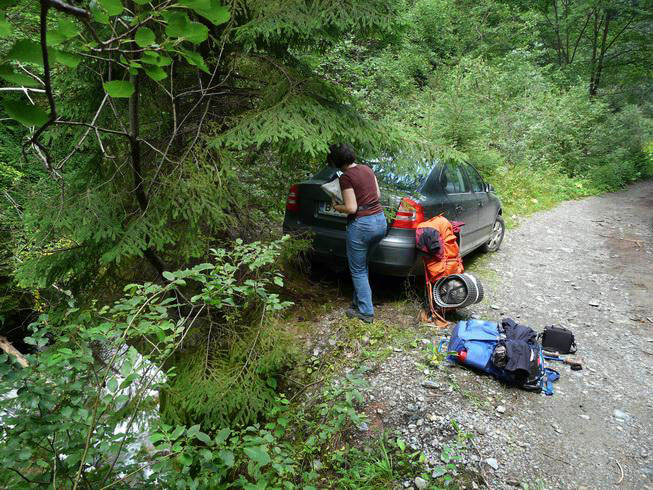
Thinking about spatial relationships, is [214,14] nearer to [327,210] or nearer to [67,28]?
[67,28]

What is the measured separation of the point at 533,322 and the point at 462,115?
21.4 ft

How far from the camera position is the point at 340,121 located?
3.34 m

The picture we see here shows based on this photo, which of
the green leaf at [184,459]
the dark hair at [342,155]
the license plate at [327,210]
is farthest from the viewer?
the license plate at [327,210]

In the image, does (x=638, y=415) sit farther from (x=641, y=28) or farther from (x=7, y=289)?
(x=641, y=28)

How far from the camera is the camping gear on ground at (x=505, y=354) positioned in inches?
141

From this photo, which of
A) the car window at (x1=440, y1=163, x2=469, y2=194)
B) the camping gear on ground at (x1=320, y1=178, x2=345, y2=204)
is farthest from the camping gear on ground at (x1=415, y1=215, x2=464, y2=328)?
the camping gear on ground at (x1=320, y1=178, x2=345, y2=204)

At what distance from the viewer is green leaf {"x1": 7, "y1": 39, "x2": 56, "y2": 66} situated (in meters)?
0.65

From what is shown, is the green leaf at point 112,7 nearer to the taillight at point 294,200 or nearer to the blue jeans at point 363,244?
the blue jeans at point 363,244

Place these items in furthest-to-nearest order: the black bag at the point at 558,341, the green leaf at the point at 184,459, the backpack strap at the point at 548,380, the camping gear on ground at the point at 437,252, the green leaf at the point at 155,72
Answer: the camping gear on ground at the point at 437,252 < the black bag at the point at 558,341 < the backpack strap at the point at 548,380 < the green leaf at the point at 184,459 < the green leaf at the point at 155,72

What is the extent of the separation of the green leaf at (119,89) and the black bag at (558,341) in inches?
186

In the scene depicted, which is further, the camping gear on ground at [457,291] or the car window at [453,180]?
the car window at [453,180]

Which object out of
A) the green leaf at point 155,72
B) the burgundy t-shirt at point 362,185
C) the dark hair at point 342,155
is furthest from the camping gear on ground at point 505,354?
the green leaf at point 155,72

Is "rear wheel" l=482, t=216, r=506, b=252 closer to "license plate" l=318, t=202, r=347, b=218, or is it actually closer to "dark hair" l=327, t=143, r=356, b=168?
"license plate" l=318, t=202, r=347, b=218

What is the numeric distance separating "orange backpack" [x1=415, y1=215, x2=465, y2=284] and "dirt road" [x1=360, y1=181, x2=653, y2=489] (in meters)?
0.79
